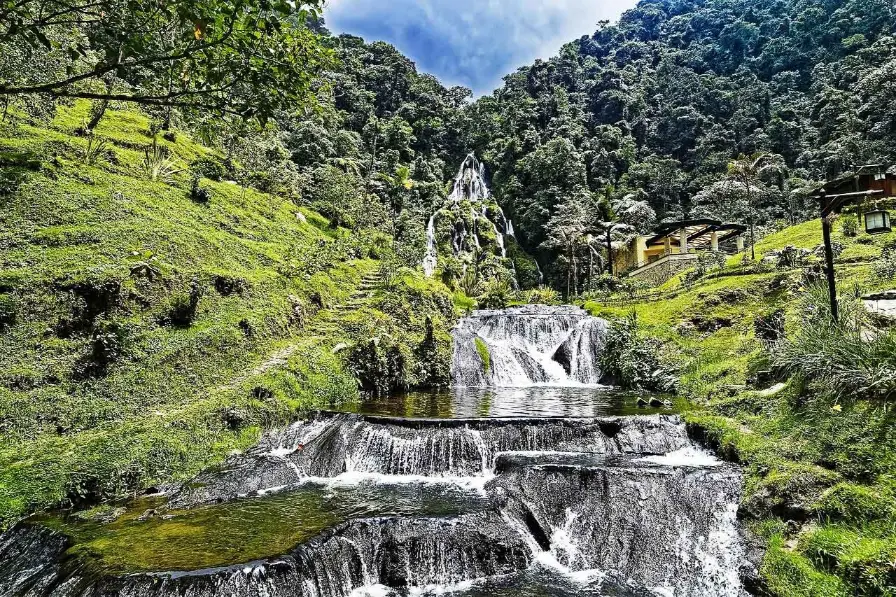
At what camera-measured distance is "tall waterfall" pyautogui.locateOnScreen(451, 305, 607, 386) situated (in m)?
22.4

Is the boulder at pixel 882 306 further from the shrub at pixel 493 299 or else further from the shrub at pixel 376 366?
the shrub at pixel 493 299

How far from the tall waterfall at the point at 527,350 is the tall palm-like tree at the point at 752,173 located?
1484 cm

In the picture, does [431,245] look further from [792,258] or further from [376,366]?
[792,258]

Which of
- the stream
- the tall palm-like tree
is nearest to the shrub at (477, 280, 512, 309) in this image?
the tall palm-like tree

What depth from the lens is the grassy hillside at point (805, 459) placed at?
259 inches

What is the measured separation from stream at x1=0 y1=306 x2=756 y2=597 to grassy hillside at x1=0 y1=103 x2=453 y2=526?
1.11 m

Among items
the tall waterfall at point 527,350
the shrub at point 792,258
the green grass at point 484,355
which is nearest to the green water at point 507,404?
the tall waterfall at point 527,350

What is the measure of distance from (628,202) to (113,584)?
173 feet

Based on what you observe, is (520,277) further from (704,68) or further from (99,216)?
(704,68)

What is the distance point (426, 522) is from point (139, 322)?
10.1m

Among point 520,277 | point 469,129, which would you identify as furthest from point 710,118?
point 520,277

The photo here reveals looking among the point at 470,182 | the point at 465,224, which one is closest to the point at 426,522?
the point at 465,224

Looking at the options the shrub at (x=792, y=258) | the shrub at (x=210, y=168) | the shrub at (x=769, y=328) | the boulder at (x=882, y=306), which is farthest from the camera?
the shrub at (x=210, y=168)

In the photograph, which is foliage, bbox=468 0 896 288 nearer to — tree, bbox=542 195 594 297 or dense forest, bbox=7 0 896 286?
dense forest, bbox=7 0 896 286
